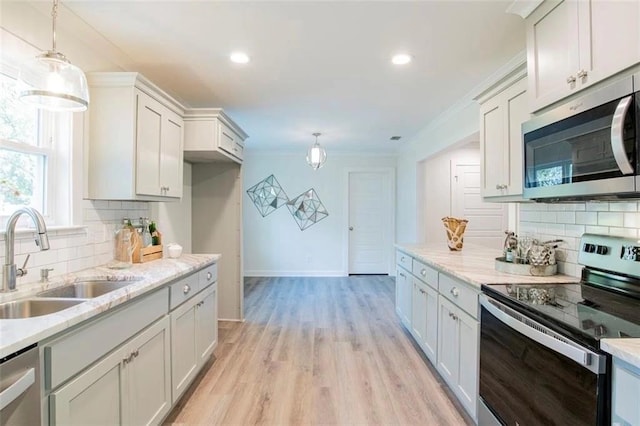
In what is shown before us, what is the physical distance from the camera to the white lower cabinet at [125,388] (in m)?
1.26

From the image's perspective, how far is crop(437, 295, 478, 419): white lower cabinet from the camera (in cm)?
196

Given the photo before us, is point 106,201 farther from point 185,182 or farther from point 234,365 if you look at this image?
point 234,365

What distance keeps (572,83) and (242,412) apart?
8.58 feet

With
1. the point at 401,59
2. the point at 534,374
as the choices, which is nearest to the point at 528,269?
the point at 534,374

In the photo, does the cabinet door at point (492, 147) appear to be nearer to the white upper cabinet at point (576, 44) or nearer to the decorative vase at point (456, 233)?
the white upper cabinet at point (576, 44)

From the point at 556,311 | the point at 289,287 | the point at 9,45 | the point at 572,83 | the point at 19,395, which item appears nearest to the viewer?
the point at 19,395

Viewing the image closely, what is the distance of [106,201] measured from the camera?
243 cm

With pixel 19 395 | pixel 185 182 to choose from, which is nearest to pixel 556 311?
pixel 19 395

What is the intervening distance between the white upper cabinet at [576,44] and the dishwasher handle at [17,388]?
7.63 ft

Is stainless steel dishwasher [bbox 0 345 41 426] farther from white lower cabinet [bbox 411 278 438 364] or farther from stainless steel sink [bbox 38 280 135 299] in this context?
white lower cabinet [bbox 411 278 438 364]

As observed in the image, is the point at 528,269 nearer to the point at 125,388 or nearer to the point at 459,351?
the point at 459,351

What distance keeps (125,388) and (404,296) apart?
2.74 meters

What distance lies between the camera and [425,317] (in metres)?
2.88

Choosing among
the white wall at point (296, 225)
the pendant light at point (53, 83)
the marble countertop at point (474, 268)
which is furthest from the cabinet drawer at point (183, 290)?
the white wall at point (296, 225)
